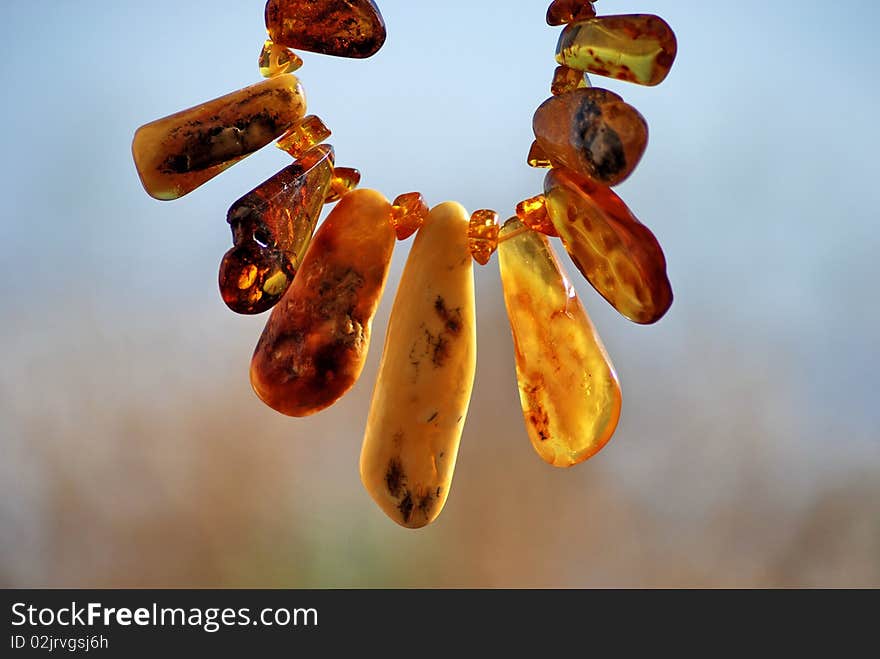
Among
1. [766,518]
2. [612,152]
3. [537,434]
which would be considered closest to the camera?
[612,152]

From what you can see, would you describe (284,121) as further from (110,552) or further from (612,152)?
(110,552)

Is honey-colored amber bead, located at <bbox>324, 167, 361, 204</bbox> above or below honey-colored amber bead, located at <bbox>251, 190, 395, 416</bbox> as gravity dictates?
above


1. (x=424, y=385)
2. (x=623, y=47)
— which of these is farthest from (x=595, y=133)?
(x=424, y=385)

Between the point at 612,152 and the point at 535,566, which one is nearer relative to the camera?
the point at 612,152

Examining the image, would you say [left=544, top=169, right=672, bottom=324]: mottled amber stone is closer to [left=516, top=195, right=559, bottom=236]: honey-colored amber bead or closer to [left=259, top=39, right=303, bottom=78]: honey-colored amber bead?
[left=516, top=195, right=559, bottom=236]: honey-colored amber bead

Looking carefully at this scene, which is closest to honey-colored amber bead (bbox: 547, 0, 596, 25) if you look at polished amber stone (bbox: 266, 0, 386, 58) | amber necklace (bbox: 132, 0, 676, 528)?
amber necklace (bbox: 132, 0, 676, 528)

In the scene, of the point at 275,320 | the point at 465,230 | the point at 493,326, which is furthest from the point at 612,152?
the point at 493,326

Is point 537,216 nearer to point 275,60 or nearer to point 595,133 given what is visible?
point 595,133
